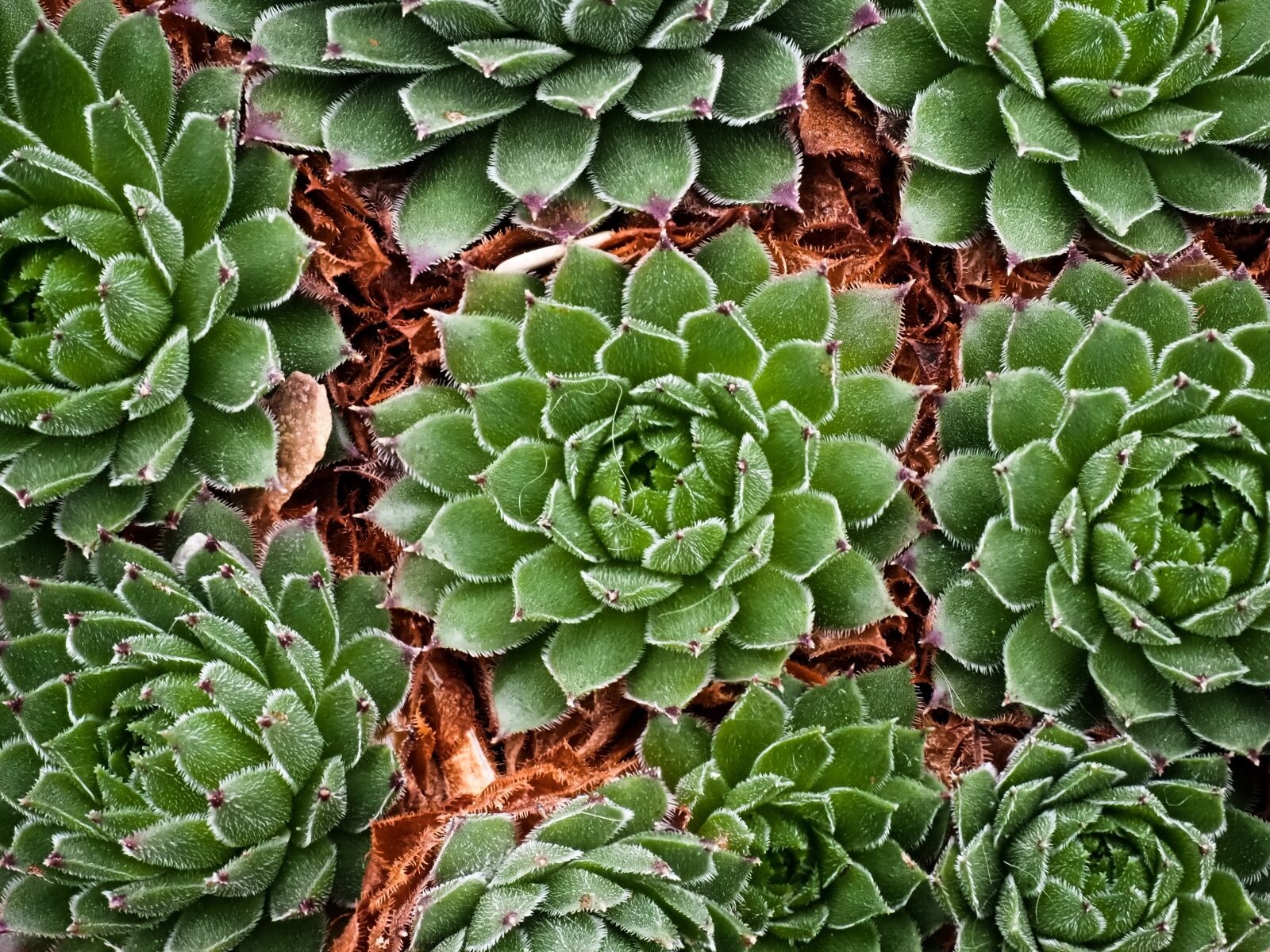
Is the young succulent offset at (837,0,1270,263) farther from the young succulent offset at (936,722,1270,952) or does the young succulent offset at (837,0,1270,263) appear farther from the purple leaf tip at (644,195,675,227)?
the young succulent offset at (936,722,1270,952)

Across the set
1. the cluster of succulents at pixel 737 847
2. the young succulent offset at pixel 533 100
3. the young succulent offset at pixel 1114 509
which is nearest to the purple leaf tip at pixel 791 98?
the young succulent offset at pixel 533 100

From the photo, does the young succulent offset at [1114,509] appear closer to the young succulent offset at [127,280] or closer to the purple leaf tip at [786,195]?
the purple leaf tip at [786,195]

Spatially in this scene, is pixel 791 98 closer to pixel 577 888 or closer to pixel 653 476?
pixel 653 476

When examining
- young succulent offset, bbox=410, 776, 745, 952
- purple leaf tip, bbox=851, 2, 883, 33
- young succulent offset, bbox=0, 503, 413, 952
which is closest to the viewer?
young succulent offset, bbox=410, 776, 745, 952

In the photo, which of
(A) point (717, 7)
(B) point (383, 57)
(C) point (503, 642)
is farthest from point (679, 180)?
(C) point (503, 642)

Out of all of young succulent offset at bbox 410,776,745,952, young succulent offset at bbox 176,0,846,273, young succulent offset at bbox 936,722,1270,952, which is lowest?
young succulent offset at bbox 936,722,1270,952

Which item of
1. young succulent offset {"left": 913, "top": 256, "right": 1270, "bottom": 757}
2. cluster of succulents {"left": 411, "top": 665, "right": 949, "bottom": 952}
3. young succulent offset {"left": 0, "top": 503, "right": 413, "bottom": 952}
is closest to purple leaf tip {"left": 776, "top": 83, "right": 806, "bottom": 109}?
young succulent offset {"left": 913, "top": 256, "right": 1270, "bottom": 757}

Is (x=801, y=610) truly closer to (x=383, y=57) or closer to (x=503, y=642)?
(x=503, y=642)
